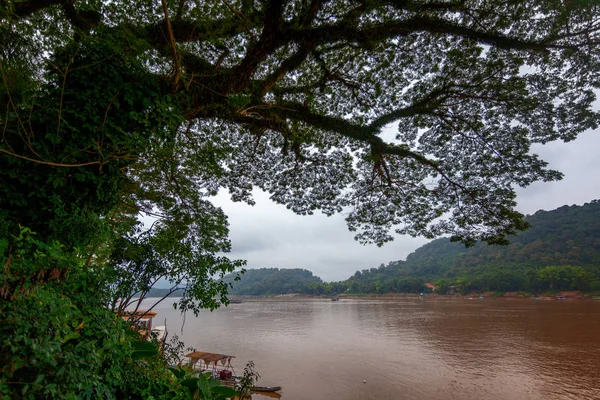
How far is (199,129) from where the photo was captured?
5.88 m

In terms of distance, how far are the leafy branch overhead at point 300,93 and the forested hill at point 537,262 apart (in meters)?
48.3

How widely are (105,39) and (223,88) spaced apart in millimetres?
1329

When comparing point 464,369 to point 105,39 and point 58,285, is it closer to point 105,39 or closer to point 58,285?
point 58,285

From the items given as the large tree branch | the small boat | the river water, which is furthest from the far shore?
the large tree branch

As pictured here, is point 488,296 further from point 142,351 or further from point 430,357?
point 142,351

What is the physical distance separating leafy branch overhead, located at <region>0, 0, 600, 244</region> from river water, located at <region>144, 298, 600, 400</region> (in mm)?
8994

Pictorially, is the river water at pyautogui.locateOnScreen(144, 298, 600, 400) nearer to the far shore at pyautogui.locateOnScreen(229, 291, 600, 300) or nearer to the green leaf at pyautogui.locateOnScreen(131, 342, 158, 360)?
the green leaf at pyautogui.locateOnScreen(131, 342, 158, 360)

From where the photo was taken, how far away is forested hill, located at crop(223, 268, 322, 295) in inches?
3236

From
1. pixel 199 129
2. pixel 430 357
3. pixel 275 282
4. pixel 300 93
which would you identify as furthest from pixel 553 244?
pixel 275 282

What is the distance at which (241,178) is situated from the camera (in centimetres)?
734

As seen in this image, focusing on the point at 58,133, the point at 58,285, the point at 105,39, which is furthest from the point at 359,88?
the point at 58,285

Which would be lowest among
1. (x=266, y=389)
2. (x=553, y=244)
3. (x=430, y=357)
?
(x=430, y=357)

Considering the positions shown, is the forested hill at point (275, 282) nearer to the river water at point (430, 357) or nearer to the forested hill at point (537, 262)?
the forested hill at point (537, 262)

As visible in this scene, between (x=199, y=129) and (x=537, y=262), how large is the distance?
201 feet
